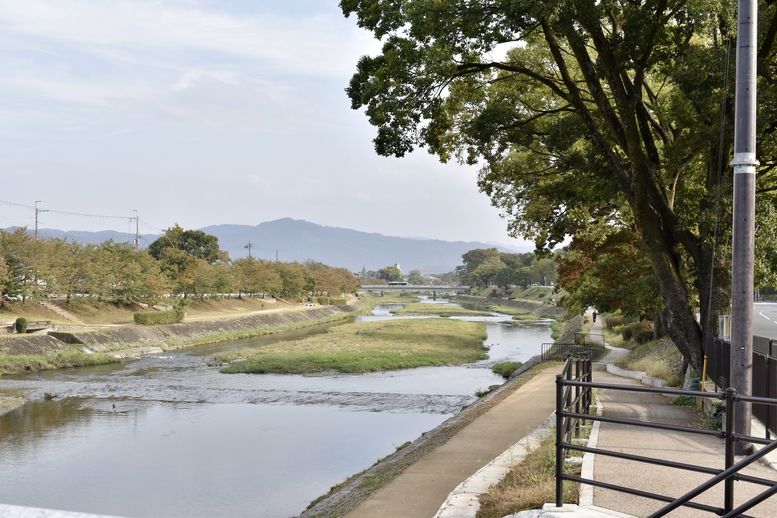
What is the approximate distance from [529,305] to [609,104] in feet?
370

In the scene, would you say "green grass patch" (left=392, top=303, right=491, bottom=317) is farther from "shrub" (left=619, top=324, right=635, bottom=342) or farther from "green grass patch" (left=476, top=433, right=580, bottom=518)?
"green grass patch" (left=476, top=433, right=580, bottom=518)

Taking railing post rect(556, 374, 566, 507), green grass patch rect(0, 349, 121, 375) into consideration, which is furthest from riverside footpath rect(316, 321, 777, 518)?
green grass patch rect(0, 349, 121, 375)

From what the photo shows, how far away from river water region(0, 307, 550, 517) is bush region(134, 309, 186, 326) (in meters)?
16.6

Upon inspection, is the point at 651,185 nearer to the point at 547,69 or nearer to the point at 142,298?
the point at 547,69

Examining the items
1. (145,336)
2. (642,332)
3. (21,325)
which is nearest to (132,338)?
(145,336)

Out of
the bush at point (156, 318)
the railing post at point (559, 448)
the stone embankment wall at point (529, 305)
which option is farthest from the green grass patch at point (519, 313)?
the railing post at point (559, 448)

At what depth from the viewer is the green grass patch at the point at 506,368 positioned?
39250mm

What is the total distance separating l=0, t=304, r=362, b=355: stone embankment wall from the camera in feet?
142

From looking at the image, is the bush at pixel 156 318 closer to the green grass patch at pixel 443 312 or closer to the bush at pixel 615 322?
the bush at pixel 615 322

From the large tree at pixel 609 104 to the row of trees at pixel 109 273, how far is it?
41.9m

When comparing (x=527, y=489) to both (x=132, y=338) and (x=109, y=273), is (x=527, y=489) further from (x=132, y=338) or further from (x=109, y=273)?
(x=109, y=273)

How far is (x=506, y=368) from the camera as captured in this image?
40.1 metres

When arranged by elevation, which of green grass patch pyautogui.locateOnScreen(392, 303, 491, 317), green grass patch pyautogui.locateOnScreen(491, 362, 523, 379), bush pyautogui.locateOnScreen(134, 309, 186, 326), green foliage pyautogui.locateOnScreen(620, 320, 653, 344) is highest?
green foliage pyautogui.locateOnScreen(620, 320, 653, 344)

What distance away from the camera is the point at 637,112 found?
1922cm
